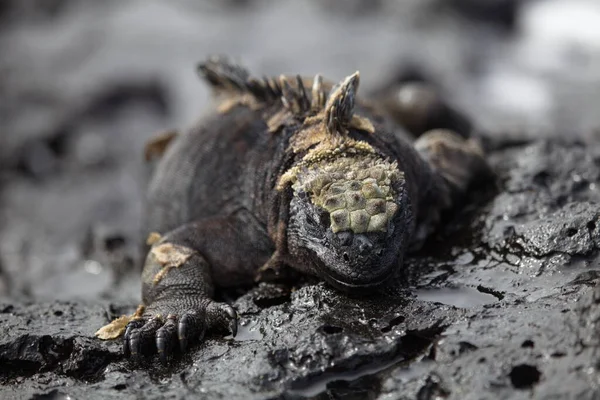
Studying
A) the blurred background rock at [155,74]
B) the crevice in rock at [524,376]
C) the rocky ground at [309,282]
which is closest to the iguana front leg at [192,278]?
the rocky ground at [309,282]

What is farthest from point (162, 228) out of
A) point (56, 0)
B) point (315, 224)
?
point (56, 0)

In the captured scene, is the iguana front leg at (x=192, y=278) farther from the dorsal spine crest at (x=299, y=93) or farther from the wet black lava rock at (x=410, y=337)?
the dorsal spine crest at (x=299, y=93)

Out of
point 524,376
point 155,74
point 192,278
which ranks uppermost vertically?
point 155,74

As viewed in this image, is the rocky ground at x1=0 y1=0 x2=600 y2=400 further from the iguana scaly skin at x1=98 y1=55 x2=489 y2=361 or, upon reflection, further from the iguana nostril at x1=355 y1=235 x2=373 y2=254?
the iguana nostril at x1=355 y1=235 x2=373 y2=254

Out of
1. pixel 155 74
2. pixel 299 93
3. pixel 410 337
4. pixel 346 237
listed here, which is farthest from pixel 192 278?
pixel 155 74

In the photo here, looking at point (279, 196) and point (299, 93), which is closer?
point (279, 196)

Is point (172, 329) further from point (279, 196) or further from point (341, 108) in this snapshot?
point (341, 108)

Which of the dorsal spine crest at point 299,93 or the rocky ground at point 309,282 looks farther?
the dorsal spine crest at point 299,93
